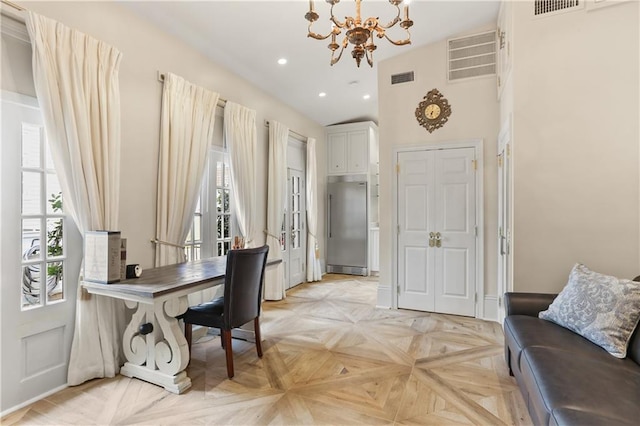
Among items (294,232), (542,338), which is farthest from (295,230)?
(542,338)

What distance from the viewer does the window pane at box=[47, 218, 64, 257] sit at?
2.29m

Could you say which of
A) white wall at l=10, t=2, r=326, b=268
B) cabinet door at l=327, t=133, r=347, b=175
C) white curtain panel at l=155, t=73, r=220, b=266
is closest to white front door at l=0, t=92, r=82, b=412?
white wall at l=10, t=2, r=326, b=268

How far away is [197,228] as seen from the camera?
3.59 metres

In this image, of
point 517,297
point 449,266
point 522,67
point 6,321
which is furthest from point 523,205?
point 6,321

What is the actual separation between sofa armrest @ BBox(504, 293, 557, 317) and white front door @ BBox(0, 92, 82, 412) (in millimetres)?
3214

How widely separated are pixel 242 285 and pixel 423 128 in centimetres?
292

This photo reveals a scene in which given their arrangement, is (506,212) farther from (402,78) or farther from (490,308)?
(402,78)

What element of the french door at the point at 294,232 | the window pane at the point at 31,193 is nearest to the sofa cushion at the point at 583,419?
the window pane at the point at 31,193

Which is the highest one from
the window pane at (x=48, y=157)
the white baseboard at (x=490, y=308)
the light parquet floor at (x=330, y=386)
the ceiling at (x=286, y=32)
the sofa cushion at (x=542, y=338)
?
the ceiling at (x=286, y=32)

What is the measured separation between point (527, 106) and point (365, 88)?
9.13 feet

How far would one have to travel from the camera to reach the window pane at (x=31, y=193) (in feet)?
7.09

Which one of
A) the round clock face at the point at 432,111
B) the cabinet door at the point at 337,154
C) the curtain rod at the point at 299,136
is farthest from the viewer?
the cabinet door at the point at 337,154

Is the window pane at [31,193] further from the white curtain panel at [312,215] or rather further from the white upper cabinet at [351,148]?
the white upper cabinet at [351,148]

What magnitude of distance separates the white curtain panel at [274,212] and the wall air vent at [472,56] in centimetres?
240
